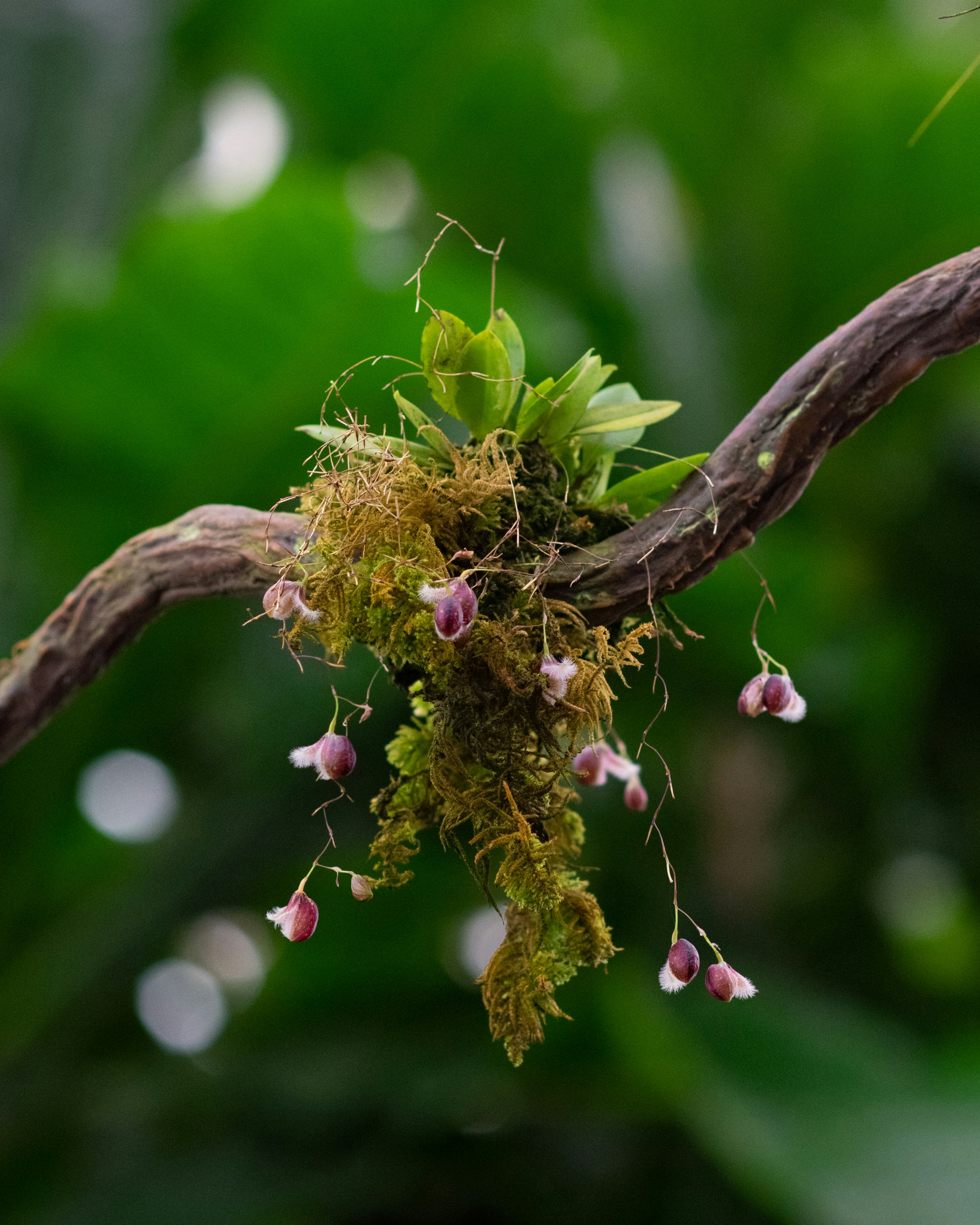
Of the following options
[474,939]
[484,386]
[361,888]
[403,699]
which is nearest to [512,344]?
[484,386]

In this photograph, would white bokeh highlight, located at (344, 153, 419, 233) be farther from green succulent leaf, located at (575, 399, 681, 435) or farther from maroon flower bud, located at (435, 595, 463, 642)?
maroon flower bud, located at (435, 595, 463, 642)

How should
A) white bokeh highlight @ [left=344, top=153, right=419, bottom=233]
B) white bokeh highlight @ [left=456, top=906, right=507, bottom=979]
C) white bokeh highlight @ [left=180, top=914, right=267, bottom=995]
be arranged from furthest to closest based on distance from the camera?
white bokeh highlight @ [left=180, top=914, right=267, bottom=995] → white bokeh highlight @ [left=456, top=906, right=507, bottom=979] → white bokeh highlight @ [left=344, top=153, right=419, bottom=233]

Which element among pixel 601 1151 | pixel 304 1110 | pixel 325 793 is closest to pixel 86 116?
pixel 325 793

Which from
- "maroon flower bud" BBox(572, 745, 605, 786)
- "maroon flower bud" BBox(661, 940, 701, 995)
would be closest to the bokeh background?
"maroon flower bud" BBox(572, 745, 605, 786)

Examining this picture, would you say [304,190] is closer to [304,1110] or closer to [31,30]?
[31,30]

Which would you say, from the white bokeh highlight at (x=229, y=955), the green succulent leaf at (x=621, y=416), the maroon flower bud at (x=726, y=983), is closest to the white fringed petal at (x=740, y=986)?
the maroon flower bud at (x=726, y=983)

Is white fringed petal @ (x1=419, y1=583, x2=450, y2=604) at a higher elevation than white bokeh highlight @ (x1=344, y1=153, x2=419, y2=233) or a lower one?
lower

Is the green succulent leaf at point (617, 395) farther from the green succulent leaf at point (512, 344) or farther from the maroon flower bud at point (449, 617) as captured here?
the maroon flower bud at point (449, 617)
